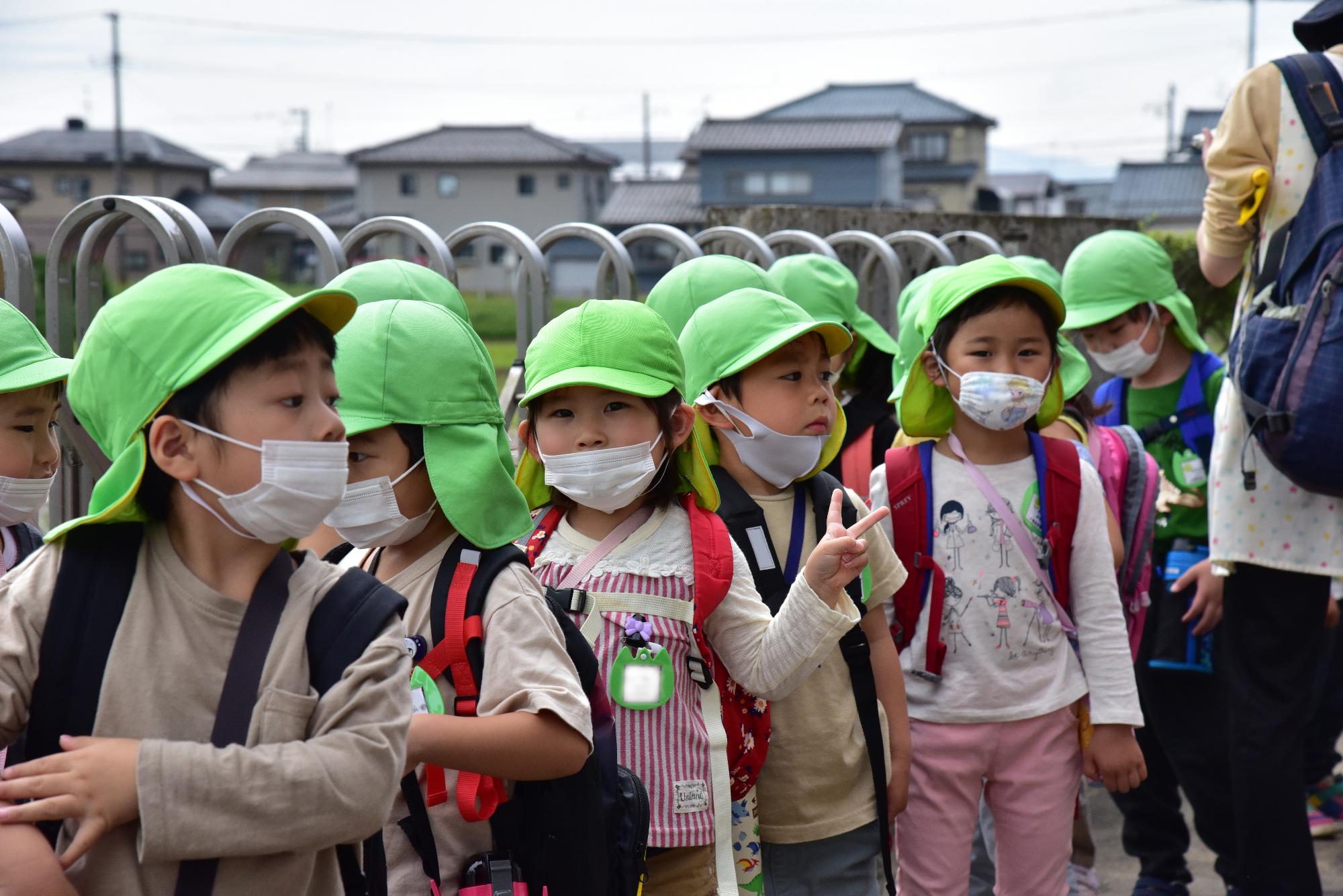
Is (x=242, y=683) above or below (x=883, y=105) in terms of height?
below

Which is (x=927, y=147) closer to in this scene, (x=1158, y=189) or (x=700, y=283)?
(x=1158, y=189)

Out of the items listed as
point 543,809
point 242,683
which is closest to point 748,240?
point 543,809

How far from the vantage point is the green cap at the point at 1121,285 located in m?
4.48

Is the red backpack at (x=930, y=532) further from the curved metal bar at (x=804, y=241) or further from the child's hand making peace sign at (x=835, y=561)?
the curved metal bar at (x=804, y=241)

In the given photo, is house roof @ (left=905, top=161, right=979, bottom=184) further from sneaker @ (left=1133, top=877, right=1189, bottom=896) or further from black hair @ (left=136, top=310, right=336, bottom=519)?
black hair @ (left=136, top=310, right=336, bottom=519)

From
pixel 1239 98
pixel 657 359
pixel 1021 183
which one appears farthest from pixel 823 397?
pixel 1021 183

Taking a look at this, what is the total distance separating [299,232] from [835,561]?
1.67m

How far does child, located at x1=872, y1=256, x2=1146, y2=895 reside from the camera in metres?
3.19

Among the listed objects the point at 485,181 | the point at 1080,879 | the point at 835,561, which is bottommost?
the point at 1080,879

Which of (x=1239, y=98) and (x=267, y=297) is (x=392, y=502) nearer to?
(x=267, y=297)

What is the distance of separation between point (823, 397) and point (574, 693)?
1219 millimetres

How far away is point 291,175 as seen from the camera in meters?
71.2

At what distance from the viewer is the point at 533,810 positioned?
2.14 meters

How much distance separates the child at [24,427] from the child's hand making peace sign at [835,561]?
1.47 metres
